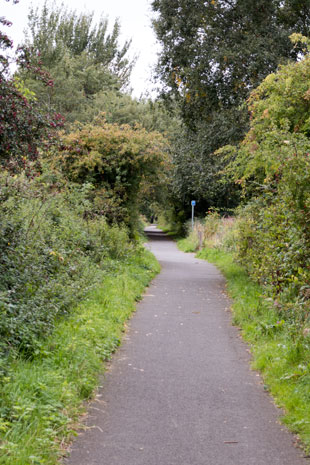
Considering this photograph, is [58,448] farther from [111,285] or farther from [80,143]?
[80,143]

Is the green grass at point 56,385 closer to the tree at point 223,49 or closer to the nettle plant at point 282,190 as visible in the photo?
the nettle plant at point 282,190

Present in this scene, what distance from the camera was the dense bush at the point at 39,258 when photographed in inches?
234

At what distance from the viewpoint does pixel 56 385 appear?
16.8ft

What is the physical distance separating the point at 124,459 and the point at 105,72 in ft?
130

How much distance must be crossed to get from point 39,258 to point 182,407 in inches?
155

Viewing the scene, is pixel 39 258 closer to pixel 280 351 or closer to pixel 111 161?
A: pixel 280 351

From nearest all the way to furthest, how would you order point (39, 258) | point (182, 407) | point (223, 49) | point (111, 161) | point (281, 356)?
point (182, 407), point (281, 356), point (39, 258), point (111, 161), point (223, 49)

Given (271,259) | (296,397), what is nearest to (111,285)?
(271,259)

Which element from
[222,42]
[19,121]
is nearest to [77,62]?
[222,42]

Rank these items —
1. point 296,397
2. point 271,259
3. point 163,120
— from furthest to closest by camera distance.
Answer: point 163,120, point 271,259, point 296,397

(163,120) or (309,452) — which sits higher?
(163,120)

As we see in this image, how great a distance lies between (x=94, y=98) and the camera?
38906mm

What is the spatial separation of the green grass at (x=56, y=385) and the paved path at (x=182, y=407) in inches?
7.9

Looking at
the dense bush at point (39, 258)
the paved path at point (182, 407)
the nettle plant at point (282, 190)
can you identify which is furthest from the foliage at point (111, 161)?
the paved path at point (182, 407)
